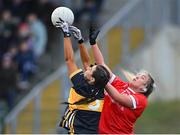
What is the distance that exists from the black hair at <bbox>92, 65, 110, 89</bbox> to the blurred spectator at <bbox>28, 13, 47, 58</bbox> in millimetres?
9397

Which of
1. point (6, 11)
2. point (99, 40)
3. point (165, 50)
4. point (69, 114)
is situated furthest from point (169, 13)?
point (69, 114)

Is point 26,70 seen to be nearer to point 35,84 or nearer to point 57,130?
point 35,84

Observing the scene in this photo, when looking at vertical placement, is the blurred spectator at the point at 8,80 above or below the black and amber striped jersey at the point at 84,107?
below

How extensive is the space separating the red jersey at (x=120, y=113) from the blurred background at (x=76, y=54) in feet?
22.7

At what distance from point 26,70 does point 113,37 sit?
209 centimetres

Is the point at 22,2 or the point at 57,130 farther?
the point at 22,2

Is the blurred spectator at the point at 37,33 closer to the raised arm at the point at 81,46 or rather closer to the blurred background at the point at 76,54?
the blurred background at the point at 76,54

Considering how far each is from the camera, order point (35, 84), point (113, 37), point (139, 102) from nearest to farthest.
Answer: point (139, 102), point (113, 37), point (35, 84)

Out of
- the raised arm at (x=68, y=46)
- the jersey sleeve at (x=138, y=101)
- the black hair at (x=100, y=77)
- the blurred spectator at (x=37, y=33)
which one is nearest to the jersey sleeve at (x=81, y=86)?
the raised arm at (x=68, y=46)

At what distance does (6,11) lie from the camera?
2138 cm

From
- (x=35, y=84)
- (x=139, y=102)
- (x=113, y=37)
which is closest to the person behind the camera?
(x=139, y=102)

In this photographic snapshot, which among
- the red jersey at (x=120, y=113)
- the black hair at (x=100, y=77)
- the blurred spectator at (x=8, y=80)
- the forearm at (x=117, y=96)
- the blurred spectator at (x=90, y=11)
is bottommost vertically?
the blurred spectator at (x=8, y=80)

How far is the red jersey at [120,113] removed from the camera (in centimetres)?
1181

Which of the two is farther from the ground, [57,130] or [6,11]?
[6,11]
